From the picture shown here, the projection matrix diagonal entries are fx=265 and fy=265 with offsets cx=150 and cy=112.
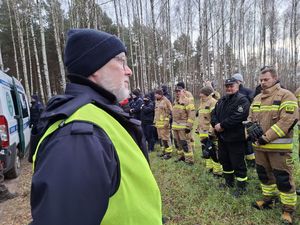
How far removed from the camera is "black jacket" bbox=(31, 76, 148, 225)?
2.90 feet

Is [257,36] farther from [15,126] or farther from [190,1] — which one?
[15,126]

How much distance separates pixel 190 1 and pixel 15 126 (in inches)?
775

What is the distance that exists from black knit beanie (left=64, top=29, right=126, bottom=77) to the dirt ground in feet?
13.9

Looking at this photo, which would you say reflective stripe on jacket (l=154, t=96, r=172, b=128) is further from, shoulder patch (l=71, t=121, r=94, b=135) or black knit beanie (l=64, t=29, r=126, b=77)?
shoulder patch (l=71, t=121, r=94, b=135)

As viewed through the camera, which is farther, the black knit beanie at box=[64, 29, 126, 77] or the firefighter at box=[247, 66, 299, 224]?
the firefighter at box=[247, 66, 299, 224]

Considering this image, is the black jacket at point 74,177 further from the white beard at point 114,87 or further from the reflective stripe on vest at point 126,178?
the white beard at point 114,87

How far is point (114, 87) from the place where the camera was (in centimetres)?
136

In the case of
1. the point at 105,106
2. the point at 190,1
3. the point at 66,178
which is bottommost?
the point at 66,178

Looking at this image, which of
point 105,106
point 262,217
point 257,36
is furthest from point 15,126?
point 257,36

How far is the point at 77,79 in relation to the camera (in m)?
1.26

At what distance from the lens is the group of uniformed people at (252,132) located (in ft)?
12.5

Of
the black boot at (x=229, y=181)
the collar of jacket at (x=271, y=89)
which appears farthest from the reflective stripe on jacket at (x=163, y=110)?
the collar of jacket at (x=271, y=89)

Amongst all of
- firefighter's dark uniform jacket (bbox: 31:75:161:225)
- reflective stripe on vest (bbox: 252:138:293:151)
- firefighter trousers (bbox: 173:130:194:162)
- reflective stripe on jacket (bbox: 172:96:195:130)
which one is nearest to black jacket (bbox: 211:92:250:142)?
reflective stripe on vest (bbox: 252:138:293:151)

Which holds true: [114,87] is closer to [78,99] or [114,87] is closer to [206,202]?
[78,99]
